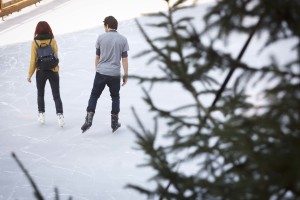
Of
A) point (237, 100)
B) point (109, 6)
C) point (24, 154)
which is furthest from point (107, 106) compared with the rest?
point (109, 6)

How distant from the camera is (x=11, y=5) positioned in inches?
565

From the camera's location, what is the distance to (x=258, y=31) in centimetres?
169

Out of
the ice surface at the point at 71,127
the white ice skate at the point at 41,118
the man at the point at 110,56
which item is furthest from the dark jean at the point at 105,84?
the white ice skate at the point at 41,118

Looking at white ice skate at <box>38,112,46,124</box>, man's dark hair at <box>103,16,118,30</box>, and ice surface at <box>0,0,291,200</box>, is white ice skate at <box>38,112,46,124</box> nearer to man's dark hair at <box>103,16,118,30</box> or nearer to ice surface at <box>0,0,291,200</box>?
ice surface at <box>0,0,291,200</box>

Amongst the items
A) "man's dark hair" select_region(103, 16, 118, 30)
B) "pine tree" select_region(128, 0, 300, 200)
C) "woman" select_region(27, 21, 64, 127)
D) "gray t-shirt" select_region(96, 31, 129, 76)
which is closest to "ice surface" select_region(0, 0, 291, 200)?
"woman" select_region(27, 21, 64, 127)

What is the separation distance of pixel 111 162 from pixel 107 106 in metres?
2.01

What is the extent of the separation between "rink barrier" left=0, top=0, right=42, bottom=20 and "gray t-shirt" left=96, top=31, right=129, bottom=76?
815 cm

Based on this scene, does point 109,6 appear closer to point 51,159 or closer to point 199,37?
point 51,159

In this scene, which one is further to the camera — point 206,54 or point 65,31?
point 65,31

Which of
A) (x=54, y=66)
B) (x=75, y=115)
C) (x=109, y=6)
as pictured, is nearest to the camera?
(x=54, y=66)

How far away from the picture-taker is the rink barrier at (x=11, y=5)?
1391 cm

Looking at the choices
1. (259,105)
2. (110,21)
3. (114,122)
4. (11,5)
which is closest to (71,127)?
(114,122)

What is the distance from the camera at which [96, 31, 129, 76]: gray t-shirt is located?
664 cm

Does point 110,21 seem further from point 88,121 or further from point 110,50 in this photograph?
point 88,121
